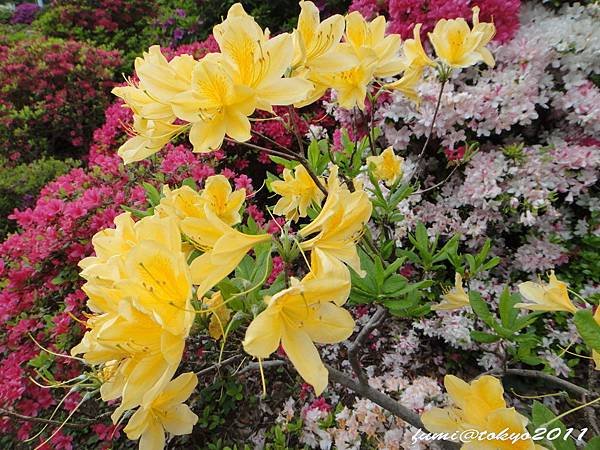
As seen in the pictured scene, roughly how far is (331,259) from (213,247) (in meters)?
0.18

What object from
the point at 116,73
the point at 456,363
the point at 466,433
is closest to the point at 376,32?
the point at 466,433

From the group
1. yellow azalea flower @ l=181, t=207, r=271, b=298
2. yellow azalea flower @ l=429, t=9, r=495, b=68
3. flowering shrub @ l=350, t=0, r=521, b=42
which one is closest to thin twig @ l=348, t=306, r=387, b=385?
yellow azalea flower @ l=181, t=207, r=271, b=298

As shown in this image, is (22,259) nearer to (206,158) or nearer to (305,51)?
(206,158)

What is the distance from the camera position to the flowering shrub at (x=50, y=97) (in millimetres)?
4160

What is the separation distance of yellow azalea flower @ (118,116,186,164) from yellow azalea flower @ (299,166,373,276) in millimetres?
345

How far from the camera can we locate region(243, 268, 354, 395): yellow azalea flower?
549mm

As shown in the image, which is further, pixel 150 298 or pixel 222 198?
pixel 222 198

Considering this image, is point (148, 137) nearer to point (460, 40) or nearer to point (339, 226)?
point (339, 226)

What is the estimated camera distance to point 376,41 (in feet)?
3.34

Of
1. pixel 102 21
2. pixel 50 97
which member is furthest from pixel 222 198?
pixel 102 21

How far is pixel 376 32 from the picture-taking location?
3.33 ft

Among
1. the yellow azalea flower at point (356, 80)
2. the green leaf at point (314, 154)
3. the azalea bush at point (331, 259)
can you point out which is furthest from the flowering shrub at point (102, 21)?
the yellow azalea flower at point (356, 80)

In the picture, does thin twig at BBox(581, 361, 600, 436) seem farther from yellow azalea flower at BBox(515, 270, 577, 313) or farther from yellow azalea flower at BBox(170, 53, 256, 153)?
yellow azalea flower at BBox(170, 53, 256, 153)

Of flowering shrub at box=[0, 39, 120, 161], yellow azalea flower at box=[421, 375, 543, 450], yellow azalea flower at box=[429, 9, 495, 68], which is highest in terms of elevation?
yellow azalea flower at box=[429, 9, 495, 68]
